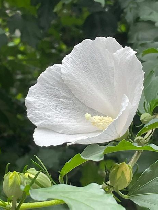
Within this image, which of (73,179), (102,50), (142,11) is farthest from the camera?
(73,179)

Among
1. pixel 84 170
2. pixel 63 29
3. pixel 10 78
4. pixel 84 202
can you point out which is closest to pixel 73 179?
pixel 84 170

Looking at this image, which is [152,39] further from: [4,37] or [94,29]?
[4,37]

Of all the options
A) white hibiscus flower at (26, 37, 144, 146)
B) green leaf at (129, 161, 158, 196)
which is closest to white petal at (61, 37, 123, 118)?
white hibiscus flower at (26, 37, 144, 146)

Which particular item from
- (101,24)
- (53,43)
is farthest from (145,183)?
(53,43)

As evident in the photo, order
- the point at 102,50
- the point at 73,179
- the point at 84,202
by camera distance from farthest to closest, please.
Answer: the point at 73,179, the point at 102,50, the point at 84,202

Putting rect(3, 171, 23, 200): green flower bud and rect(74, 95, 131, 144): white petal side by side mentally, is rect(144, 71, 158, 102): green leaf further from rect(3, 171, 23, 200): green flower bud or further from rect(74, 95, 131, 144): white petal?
rect(3, 171, 23, 200): green flower bud

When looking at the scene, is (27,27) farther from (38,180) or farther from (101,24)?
(38,180)
